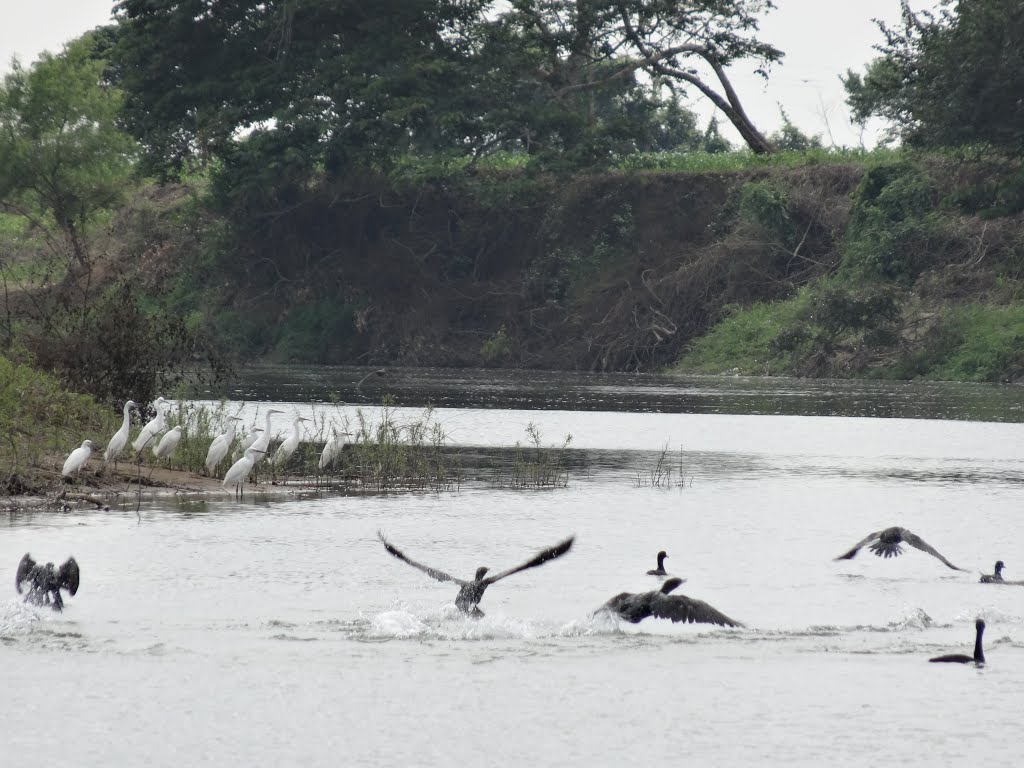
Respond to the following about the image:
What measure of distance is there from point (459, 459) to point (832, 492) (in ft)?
18.4

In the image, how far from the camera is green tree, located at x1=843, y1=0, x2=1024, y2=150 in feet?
138

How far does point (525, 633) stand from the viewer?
11.5 metres

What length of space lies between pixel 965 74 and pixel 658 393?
12.0 m

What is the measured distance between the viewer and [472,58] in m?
52.6

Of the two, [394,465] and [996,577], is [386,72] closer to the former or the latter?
[394,465]

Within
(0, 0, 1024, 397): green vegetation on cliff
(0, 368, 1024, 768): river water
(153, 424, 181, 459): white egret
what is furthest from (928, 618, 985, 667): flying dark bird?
(0, 0, 1024, 397): green vegetation on cliff

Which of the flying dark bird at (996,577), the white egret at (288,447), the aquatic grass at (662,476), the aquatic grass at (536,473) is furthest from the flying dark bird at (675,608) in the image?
the white egret at (288,447)

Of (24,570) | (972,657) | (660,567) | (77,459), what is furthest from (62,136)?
(972,657)

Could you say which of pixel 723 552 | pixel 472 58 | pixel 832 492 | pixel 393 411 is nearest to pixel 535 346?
pixel 472 58

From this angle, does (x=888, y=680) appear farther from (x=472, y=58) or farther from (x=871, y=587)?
(x=472, y=58)

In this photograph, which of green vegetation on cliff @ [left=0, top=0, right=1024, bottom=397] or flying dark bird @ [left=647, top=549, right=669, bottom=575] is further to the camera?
green vegetation on cliff @ [left=0, top=0, right=1024, bottom=397]

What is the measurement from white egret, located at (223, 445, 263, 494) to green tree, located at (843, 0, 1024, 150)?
28686 millimetres

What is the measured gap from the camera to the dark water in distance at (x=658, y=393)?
107ft

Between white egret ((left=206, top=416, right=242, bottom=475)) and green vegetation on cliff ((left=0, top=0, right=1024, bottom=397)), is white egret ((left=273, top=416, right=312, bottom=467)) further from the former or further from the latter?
green vegetation on cliff ((left=0, top=0, right=1024, bottom=397))
